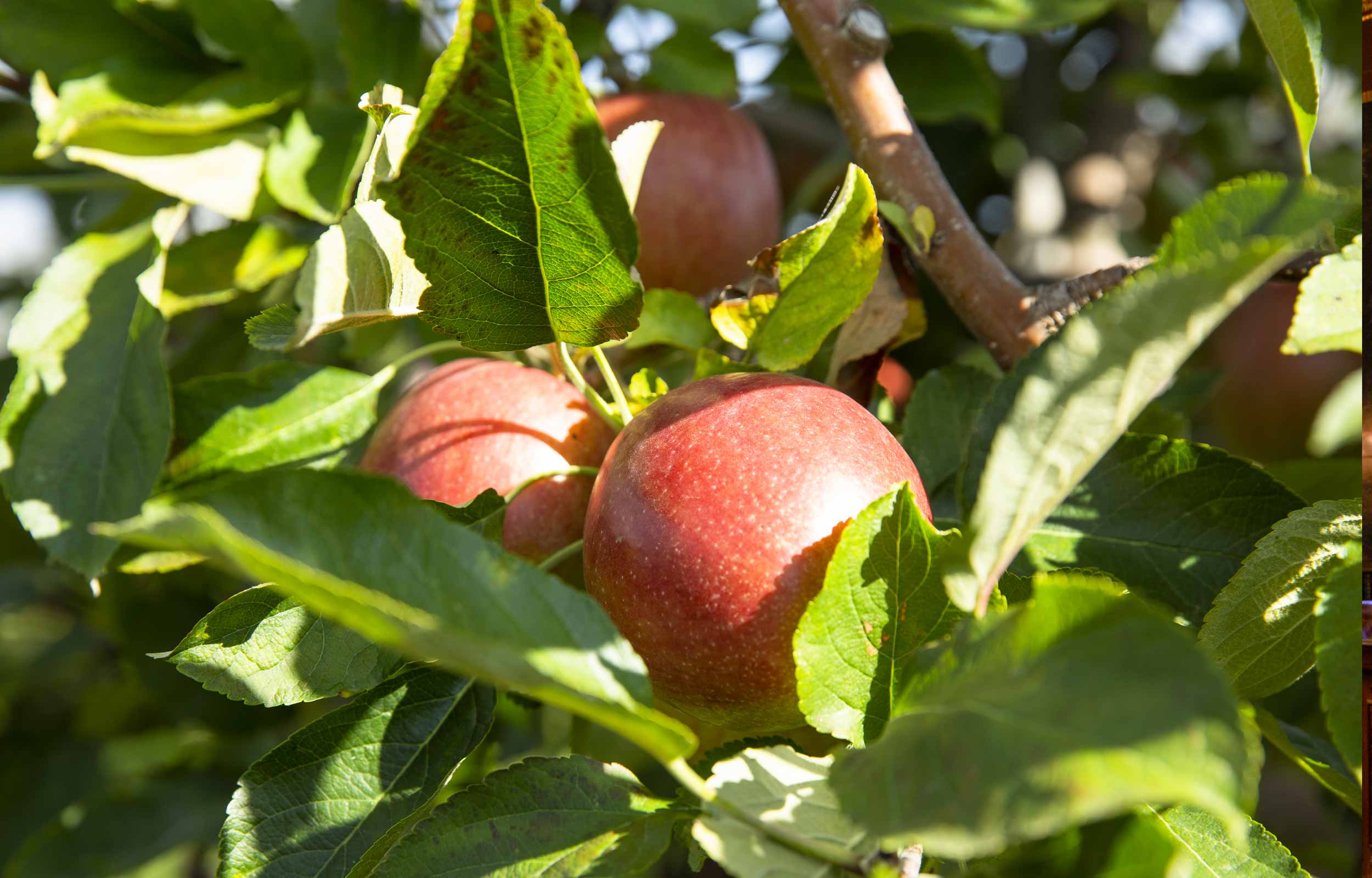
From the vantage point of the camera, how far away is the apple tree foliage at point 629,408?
32cm

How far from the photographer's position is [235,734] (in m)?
1.24

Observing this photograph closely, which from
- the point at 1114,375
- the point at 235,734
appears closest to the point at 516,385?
the point at 1114,375

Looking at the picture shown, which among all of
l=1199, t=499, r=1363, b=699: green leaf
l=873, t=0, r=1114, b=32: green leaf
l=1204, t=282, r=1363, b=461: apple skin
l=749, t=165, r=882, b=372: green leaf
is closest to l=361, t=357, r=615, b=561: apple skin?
l=749, t=165, r=882, b=372: green leaf

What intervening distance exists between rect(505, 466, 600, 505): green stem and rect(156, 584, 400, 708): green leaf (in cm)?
10

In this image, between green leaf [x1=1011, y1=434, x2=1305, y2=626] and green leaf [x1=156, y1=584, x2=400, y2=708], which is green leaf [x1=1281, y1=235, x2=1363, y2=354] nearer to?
green leaf [x1=1011, y1=434, x2=1305, y2=626]

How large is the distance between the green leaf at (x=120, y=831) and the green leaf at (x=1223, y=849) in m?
1.15

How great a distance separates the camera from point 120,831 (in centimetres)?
126

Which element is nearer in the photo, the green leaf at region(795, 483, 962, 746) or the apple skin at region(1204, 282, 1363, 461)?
the green leaf at region(795, 483, 962, 746)

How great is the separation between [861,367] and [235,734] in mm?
941

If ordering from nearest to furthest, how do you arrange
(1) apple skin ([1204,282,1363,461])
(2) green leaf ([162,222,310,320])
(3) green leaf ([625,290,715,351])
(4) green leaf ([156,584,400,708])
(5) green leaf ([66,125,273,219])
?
1. (4) green leaf ([156,584,400,708])
2. (3) green leaf ([625,290,715,351])
3. (5) green leaf ([66,125,273,219])
4. (2) green leaf ([162,222,310,320])
5. (1) apple skin ([1204,282,1363,461])

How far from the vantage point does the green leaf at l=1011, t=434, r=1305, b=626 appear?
564 mm

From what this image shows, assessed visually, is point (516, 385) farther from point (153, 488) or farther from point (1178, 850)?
point (1178, 850)

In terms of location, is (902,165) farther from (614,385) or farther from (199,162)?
(199,162)

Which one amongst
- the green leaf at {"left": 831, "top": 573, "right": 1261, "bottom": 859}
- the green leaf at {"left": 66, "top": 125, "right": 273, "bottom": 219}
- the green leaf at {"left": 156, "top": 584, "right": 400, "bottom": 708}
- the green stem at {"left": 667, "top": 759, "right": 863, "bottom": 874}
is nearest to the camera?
the green leaf at {"left": 831, "top": 573, "right": 1261, "bottom": 859}
